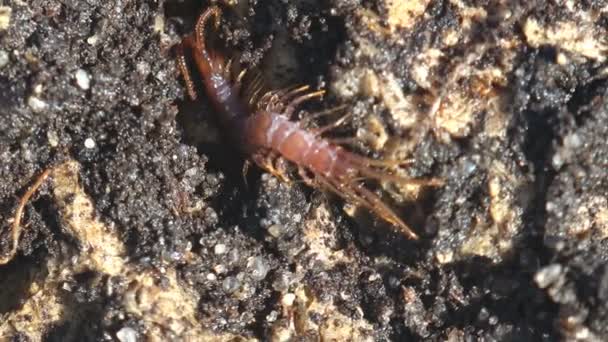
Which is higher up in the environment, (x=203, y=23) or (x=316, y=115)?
(x=203, y=23)

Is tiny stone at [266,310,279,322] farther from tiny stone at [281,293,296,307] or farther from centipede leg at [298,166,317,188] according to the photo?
centipede leg at [298,166,317,188]

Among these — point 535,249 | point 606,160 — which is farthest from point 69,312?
point 606,160

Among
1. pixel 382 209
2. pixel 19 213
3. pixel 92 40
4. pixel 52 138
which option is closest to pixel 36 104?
pixel 52 138

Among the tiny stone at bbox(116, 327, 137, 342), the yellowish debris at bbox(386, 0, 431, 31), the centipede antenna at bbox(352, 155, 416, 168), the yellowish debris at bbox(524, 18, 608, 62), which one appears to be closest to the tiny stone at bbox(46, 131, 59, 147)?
the tiny stone at bbox(116, 327, 137, 342)

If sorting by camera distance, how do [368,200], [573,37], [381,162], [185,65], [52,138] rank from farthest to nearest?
[185,65] < [52,138] < [368,200] < [381,162] < [573,37]

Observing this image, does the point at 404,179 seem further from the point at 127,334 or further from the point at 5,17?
the point at 5,17

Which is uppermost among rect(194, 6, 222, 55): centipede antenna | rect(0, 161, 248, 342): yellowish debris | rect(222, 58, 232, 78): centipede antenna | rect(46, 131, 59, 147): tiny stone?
rect(194, 6, 222, 55): centipede antenna

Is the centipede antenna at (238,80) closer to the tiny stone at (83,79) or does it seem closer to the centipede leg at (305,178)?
the centipede leg at (305,178)
